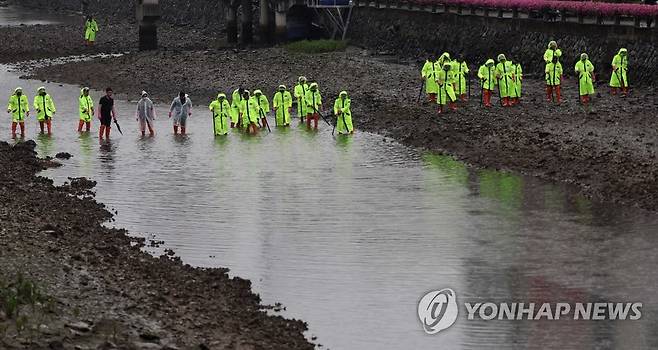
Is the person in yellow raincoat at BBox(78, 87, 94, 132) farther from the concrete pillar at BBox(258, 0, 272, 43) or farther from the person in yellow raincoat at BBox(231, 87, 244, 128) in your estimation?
the concrete pillar at BBox(258, 0, 272, 43)

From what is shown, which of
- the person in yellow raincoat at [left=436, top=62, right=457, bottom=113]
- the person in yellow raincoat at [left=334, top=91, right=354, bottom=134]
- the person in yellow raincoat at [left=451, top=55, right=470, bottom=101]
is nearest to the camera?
the person in yellow raincoat at [left=334, top=91, right=354, bottom=134]

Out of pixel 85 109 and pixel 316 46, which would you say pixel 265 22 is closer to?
pixel 316 46

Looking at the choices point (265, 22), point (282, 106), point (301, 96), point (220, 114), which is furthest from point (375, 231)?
point (265, 22)

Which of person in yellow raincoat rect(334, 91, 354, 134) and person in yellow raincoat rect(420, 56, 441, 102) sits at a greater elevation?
person in yellow raincoat rect(420, 56, 441, 102)

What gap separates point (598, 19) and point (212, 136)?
14445mm

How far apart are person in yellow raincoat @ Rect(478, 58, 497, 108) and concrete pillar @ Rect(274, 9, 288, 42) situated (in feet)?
79.4

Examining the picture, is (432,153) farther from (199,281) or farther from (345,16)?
(345,16)

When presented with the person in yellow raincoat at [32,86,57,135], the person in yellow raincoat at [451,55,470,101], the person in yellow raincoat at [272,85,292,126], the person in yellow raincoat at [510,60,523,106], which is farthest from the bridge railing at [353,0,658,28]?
the person in yellow raincoat at [32,86,57,135]

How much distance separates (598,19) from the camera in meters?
45.4

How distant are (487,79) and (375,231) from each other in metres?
14.6

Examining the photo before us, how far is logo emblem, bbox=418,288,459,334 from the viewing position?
64.5 ft

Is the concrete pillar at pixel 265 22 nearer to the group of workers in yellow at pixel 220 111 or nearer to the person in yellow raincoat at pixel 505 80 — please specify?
the group of workers in yellow at pixel 220 111

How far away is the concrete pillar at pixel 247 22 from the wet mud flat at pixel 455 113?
5743mm

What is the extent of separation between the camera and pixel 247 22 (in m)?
66.2
